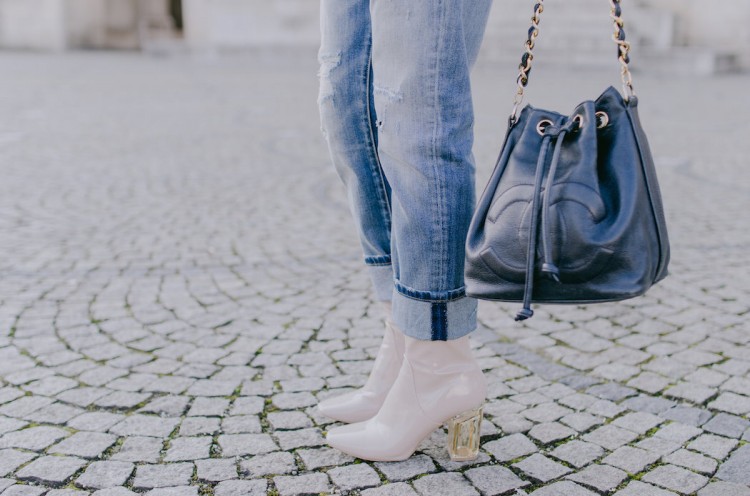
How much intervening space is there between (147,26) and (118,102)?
16511mm

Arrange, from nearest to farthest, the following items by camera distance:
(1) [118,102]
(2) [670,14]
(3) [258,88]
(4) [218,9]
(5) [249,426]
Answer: (5) [249,426], (1) [118,102], (3) [258,88], (2) [670,14], (4) [218,9]

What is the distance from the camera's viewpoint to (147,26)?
963 inches

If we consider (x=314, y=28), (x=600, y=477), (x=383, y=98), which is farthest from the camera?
(x=314, y=28)

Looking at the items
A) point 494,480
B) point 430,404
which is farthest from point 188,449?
point 494,480

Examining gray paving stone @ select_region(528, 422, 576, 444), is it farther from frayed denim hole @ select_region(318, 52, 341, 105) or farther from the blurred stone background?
the blurred stone background

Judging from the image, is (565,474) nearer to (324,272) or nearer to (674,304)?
(674,304)

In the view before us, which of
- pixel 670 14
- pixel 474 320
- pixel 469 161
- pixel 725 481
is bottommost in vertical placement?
pixel 725 481

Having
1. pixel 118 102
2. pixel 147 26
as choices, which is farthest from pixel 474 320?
pixel 147 26

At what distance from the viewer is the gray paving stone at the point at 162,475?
1.66 meters

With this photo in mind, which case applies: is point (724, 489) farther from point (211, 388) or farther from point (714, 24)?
point (714, 24)

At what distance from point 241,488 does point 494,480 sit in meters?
0.54

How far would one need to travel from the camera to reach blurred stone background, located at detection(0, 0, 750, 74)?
15445 mm

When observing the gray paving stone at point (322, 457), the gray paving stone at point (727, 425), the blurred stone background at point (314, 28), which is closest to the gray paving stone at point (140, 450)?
the gray paving stone at point (322, 457)

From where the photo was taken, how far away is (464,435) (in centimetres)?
174
